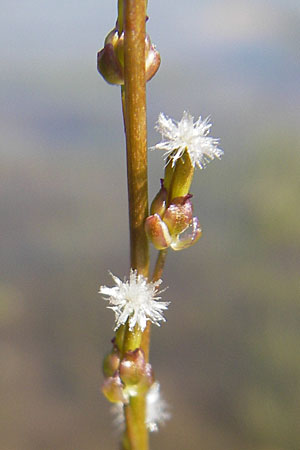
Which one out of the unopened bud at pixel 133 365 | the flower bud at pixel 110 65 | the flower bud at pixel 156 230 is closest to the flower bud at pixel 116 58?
the flower bud at pixel 110 65

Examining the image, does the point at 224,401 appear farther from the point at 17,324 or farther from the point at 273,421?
the point at 17,324

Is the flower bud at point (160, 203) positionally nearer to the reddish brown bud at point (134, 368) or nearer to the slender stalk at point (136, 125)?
the slender stalk at point (136, 125)

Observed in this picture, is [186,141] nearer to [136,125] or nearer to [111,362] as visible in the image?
[136,125]

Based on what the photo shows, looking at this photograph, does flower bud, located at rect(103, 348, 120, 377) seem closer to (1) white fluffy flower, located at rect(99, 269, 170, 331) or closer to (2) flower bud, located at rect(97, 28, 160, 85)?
(1) white fluffy flower, located at rect(99, 269, 170, 331)

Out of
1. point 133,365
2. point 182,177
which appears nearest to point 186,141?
point 182,177

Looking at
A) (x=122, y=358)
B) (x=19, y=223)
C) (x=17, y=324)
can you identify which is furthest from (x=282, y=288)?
(x=122, y=358)

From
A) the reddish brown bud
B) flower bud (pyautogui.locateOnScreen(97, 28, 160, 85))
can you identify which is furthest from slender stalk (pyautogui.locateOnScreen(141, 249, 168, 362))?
flower bud (pyautogui.locateOnScreen(97, 28, 160, 85))
